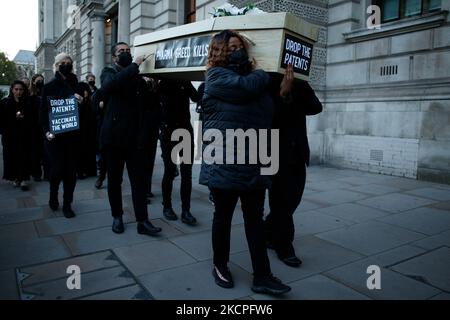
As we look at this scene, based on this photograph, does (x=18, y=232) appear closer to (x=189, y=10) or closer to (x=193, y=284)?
(x=193, y=284)

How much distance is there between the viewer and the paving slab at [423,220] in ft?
15.0

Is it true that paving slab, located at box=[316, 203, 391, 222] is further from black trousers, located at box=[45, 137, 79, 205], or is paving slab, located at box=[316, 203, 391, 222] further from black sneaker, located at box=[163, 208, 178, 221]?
black trousers, located at box=[45, 137, 79, 205]

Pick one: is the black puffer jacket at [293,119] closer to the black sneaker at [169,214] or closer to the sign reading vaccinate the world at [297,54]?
the sign reading vaccinate the world at [297,54]

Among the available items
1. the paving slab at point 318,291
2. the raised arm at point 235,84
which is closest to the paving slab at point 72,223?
the paving slab at point 318,291

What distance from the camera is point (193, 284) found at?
10.2ft

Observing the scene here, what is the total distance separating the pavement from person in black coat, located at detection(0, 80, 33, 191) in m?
1.16

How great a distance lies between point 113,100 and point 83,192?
2753 millimetres

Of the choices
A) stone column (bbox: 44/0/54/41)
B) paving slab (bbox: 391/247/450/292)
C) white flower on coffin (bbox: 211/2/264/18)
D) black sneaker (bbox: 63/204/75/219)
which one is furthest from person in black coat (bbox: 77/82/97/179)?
stone column (bbox: 44/0/54/41)

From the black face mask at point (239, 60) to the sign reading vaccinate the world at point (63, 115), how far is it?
9.95ft

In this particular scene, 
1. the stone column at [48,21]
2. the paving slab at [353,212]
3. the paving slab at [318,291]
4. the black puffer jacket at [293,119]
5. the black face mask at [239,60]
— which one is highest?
the stone column at [48,21]

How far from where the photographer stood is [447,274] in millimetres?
3309

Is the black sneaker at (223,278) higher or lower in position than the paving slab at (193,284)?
higher
